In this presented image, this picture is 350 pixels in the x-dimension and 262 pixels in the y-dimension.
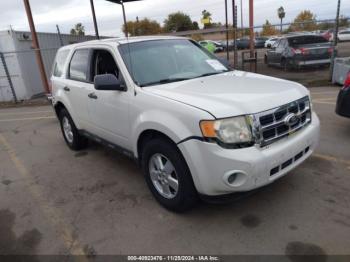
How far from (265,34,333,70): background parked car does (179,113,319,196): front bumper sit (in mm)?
10840

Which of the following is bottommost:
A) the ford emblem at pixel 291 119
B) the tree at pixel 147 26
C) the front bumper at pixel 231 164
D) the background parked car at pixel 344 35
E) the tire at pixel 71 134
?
the background parked car at pixel 344 35

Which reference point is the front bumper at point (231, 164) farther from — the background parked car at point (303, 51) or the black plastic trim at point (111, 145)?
the background parked car at point (303, 51)

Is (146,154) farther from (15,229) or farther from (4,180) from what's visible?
(4,180)

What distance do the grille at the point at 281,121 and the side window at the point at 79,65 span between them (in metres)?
2.80

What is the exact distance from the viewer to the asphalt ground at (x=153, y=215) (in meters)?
2.82

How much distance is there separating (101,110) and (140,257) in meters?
2.05

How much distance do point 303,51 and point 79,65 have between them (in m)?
10.4

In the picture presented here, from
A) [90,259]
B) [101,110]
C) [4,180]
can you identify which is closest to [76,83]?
[101,110]

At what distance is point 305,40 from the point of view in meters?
13.1

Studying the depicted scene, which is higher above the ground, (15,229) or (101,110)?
(101,110)

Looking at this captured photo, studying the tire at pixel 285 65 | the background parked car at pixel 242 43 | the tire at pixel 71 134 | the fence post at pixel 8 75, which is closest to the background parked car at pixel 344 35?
the background parked car at pixel 242 43

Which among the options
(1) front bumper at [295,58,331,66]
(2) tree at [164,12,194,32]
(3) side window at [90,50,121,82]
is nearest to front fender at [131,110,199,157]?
(3) side window at [90,50,121,82]

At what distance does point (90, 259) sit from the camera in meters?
2.76

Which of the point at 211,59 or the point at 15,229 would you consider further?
the point at 211,59
